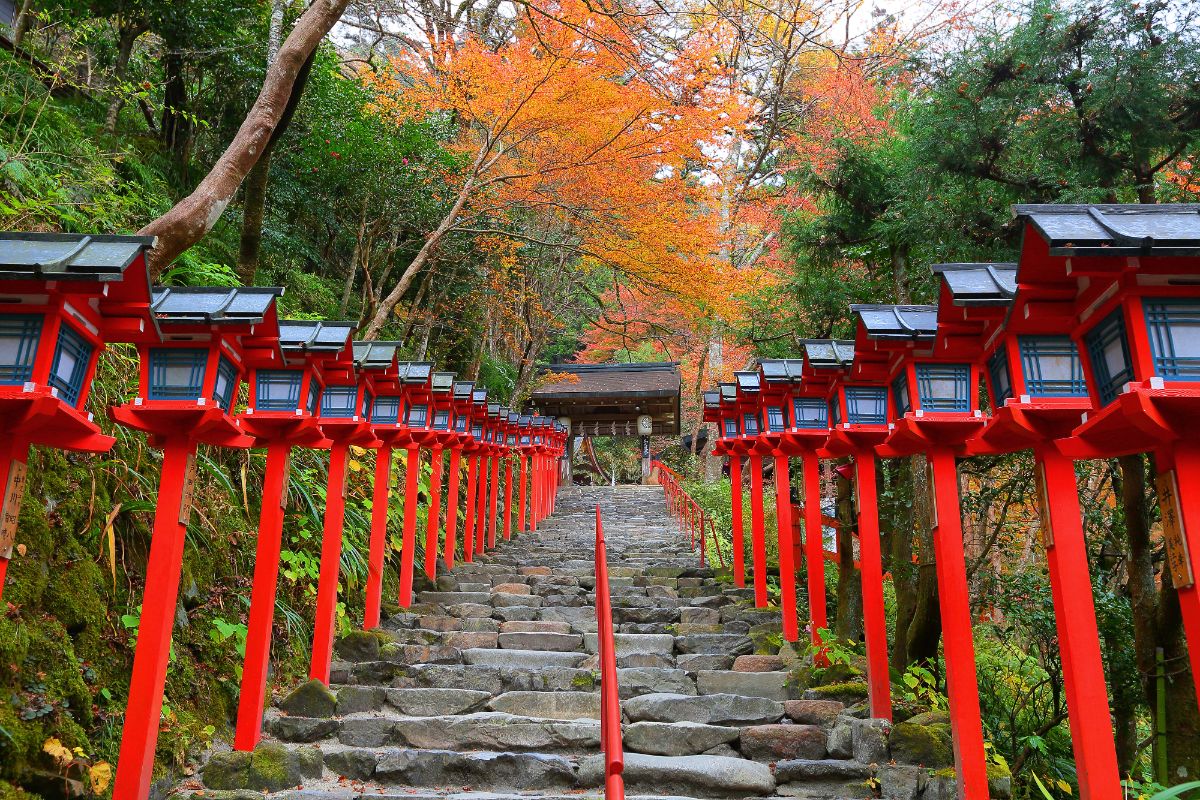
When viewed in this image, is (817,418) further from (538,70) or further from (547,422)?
(547,422)

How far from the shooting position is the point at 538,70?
11086 millimetres

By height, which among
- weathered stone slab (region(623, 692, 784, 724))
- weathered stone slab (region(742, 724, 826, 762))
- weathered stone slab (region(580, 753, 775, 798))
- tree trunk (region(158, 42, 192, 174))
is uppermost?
tree trunk (region(158, 42, 192, 174))

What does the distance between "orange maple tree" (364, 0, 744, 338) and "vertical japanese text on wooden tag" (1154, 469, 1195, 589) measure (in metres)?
9.03

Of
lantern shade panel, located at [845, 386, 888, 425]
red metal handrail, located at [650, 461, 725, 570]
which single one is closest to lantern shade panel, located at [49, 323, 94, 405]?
lantern shade panel, located at [845, 386, 888, 425]

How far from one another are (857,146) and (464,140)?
889 cm

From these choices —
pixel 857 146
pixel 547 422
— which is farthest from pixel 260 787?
pixel 547 422

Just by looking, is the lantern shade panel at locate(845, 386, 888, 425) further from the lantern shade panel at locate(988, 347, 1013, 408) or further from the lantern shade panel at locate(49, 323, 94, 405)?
the lantern shade panel at locate(49, 323, 94, 405)

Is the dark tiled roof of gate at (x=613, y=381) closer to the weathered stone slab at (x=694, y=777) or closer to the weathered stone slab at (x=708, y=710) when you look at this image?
the weathered stone slab at (x=708, y=710)

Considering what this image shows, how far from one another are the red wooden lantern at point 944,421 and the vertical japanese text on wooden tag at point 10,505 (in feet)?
14.9

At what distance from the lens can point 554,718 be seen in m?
6.28

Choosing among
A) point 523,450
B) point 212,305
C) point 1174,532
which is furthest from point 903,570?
point 523,450

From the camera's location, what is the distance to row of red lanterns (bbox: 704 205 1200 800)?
2.92 meters

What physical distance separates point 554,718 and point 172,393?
150 inches

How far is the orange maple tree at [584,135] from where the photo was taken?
11312 mm
